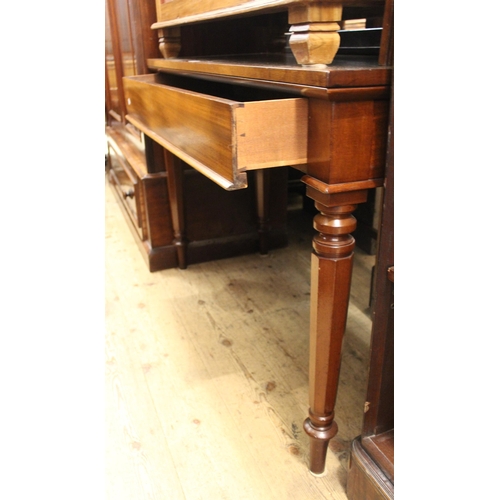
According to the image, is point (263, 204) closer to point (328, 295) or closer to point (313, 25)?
point (328, 295)

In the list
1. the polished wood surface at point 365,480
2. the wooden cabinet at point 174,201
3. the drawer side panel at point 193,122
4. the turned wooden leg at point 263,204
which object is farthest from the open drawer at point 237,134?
the turned wooden leg at point 263,204

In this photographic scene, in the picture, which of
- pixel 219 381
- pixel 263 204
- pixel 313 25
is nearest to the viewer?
pixel 313 25

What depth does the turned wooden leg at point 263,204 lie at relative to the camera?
6.33ft

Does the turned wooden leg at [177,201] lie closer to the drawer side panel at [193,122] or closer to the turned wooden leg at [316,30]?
the drawer side panel at [193,122]

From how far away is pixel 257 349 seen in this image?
147 cm

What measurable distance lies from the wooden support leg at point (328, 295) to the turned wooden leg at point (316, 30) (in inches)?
8.2

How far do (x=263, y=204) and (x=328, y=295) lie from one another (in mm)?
1193

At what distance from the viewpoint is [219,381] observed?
1.34 metres

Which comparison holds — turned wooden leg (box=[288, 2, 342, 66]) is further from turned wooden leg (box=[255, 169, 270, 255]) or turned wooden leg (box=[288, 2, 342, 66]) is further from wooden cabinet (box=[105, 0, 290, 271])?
turned wooden leg (box=[255, 169, 270, 255])

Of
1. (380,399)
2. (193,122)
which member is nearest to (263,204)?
(193,122)

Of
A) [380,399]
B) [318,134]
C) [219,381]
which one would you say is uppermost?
[318,134]
